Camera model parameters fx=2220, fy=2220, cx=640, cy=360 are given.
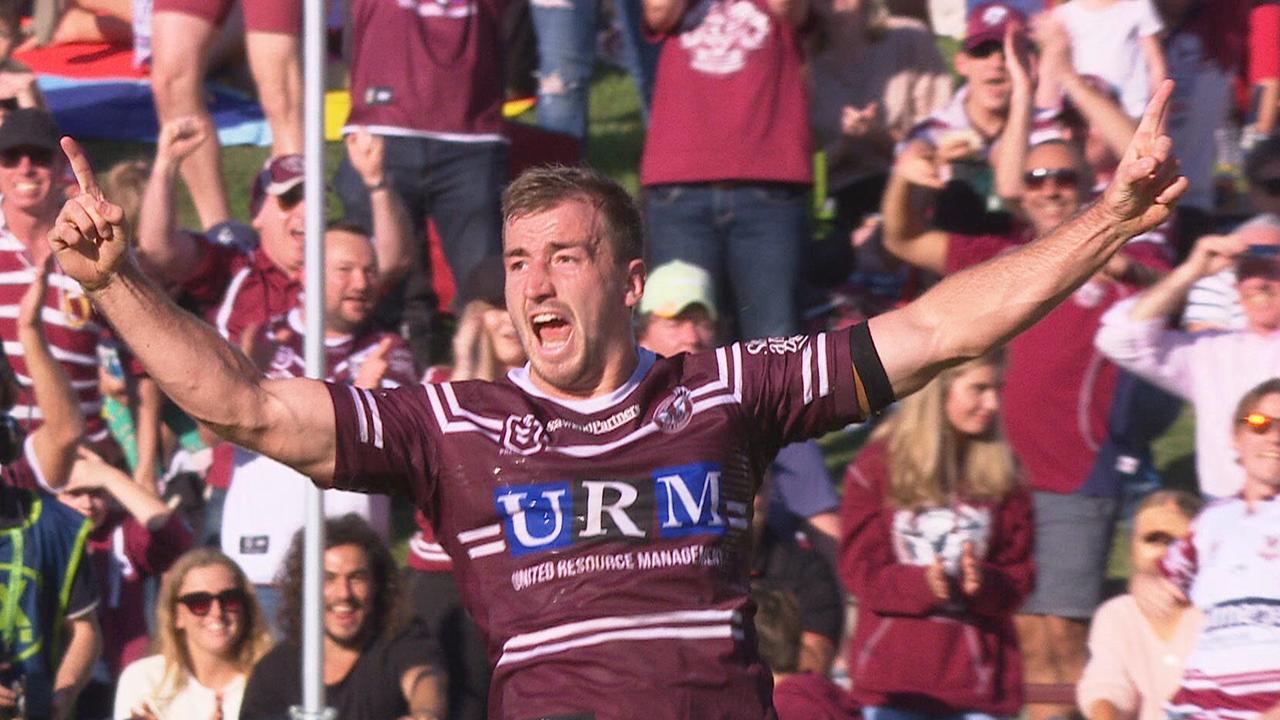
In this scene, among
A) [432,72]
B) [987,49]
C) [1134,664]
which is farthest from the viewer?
[432,72]

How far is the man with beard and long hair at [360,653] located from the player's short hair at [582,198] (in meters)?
2.03

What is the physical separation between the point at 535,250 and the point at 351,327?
9.93ft

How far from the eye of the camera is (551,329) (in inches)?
162

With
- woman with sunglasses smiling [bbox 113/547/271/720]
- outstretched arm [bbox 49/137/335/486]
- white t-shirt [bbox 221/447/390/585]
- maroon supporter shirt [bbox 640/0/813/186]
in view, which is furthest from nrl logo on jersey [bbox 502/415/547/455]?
maroon supporter shirt [bbox 640/0/813/186]

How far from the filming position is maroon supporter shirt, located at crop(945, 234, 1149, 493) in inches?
270

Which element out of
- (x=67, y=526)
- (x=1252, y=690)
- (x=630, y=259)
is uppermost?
(x=630, y=259)

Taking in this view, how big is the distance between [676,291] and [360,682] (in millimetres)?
1774

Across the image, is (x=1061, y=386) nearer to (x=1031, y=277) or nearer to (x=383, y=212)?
(x=383, y=212)

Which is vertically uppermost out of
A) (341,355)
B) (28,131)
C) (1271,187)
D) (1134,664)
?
(28,131)

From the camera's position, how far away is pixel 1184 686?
19.2 feet

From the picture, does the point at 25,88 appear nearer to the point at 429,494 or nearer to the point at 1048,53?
the point at 1048,53

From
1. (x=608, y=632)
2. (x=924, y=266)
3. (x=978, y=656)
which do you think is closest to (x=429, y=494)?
(x=608, y=632)

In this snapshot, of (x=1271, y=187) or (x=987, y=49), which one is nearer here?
(x=1271, y=187)

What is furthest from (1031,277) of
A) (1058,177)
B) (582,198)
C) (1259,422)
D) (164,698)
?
(164,698)
